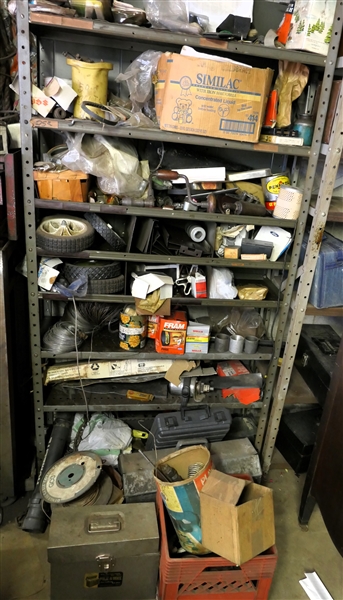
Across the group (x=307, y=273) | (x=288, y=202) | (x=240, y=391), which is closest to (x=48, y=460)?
(x=240, y=391)

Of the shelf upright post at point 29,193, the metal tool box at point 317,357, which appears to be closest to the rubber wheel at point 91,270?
the shelf upright post at point 29,193

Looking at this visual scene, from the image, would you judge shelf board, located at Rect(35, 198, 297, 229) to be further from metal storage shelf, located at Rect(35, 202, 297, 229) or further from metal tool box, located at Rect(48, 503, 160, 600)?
metal tool box, located at Rect(48, 503, 160, 600)

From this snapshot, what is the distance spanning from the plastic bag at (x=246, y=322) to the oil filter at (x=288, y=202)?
0.54 meters

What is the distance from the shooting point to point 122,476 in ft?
6.12

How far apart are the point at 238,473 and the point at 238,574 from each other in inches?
15.8

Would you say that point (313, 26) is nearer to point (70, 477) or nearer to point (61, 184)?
point (61, 184)

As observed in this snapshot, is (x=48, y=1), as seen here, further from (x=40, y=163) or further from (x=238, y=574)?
(x=238, y=574)

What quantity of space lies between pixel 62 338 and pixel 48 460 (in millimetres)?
→ 520

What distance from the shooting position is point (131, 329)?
1945mm

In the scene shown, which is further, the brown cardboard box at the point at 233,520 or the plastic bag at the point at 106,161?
the plastic bag at the point at 106,161

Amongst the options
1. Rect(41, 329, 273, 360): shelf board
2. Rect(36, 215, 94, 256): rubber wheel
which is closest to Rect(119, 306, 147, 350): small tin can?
Rect(41, 329, 273, 360): shelf board

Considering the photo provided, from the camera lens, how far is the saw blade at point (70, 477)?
5.60ft

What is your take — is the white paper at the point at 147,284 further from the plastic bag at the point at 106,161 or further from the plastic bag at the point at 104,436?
→ the plastic bag at the point at 104,436

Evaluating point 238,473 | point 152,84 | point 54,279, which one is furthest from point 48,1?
point 238,473
